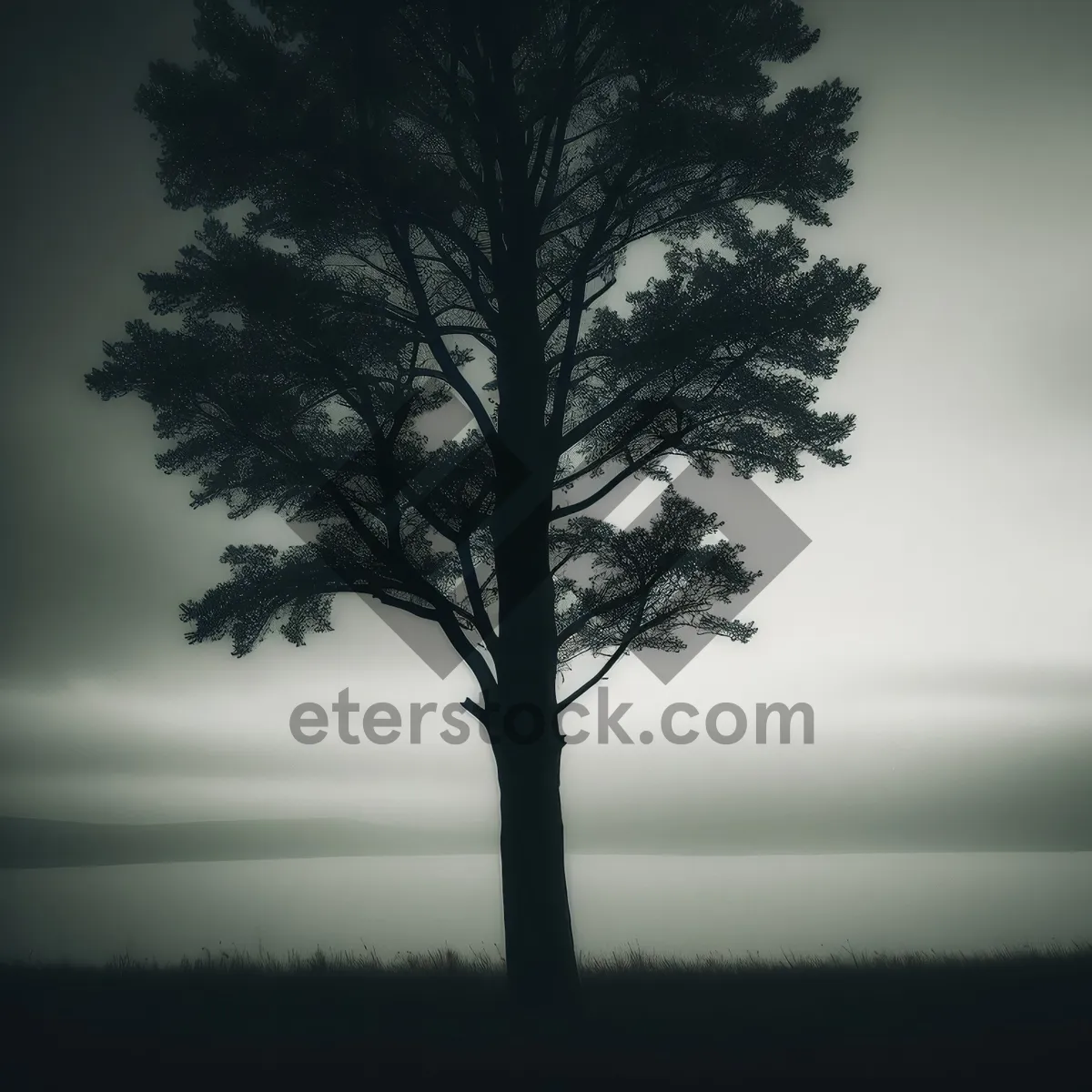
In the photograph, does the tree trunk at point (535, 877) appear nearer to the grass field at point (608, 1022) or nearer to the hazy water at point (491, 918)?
the grass field at point (608, 1022)

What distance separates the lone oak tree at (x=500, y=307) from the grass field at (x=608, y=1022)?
1.14m

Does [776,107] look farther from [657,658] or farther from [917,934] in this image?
[917,934]

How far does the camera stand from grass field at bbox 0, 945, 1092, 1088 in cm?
591

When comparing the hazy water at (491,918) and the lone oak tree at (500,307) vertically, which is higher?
the lone oak tree at (500,307)

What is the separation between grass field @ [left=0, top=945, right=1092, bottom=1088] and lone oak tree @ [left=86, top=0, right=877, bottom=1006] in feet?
3.75

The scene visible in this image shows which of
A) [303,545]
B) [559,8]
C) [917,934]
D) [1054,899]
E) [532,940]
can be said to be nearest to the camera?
[532,940]

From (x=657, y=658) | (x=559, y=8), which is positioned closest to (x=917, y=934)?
(x=657, y=658)

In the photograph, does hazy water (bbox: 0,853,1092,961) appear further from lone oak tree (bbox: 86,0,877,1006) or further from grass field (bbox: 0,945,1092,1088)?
lone oak tree (bbox: 86,0,877,1006)

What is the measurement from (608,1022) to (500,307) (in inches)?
259

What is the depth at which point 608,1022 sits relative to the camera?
712 centimetres

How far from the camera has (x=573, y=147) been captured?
31.4 feet

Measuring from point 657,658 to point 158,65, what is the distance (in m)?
7.92

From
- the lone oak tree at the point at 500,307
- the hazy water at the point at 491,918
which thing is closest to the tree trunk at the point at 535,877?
the lone oak tree at the point at 500,307

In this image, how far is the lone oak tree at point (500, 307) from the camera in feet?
27.1
